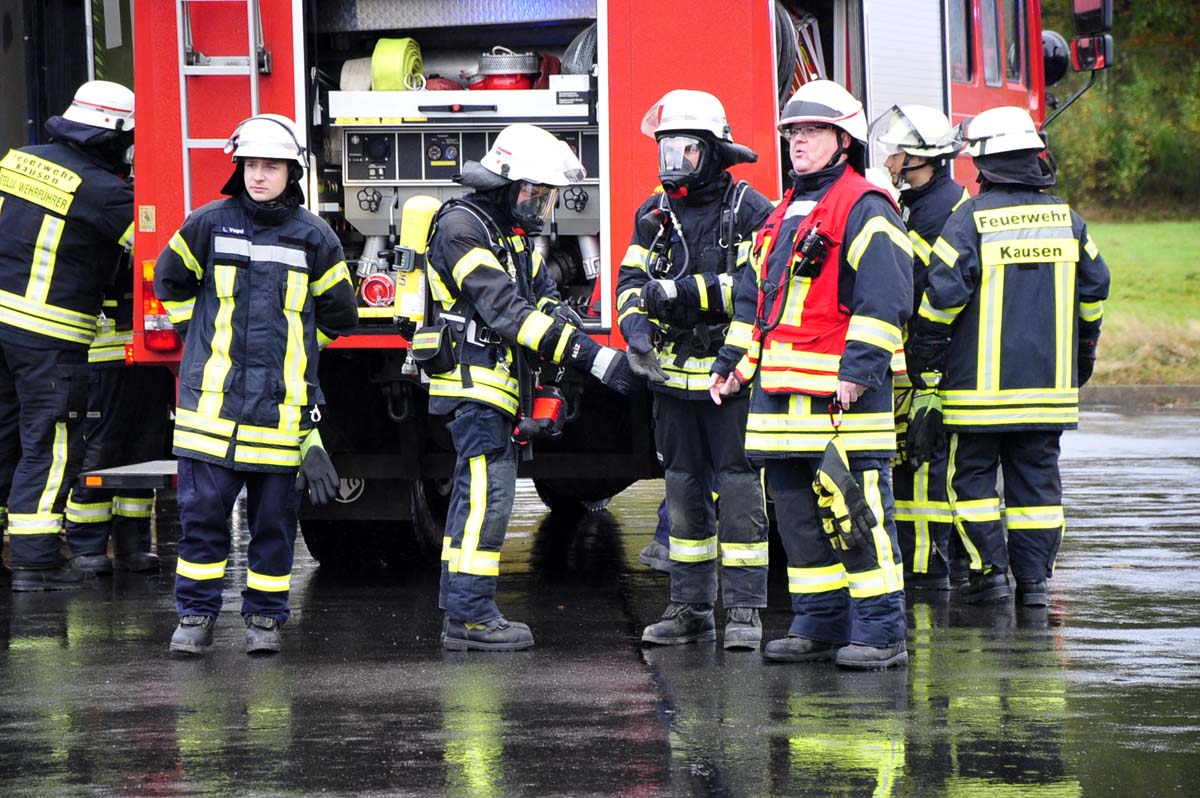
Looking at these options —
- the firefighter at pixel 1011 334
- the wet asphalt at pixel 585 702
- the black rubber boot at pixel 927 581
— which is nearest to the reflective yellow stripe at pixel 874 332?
the wet asphalt at pixel 585 702


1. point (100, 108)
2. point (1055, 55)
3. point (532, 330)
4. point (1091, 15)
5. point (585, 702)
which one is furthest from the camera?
point (1055, 55)

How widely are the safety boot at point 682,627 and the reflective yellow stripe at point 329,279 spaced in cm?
165

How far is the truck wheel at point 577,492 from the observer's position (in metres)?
9.70

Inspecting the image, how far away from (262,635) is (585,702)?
145 cm

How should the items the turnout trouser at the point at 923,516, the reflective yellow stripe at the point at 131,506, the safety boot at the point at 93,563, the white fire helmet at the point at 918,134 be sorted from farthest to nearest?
the reflective yellow stripe at the point at 131,506 → the safety boot at the point at 93,563 → the turnout trouser at the point at 923,516 → the white fire helmet at the point at 918,134

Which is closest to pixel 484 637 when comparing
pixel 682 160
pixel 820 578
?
pixel 820 578

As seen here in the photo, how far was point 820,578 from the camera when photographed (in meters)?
6.25

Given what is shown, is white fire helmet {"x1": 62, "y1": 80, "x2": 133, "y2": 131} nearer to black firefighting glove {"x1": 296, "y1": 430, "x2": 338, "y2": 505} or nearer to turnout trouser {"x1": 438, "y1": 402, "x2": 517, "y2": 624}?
black firefighting glove {"x1": 296, "y1": 430, "x2": 338, "y2": 505}

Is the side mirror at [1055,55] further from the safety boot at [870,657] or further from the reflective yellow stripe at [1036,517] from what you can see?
the safety boot at [870,657]

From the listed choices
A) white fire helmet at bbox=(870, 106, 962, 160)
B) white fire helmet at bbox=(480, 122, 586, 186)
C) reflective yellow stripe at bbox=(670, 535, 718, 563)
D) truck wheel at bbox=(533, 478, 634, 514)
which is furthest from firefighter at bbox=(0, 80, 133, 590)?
white fire helmet at bbox=(870, 106, 962, 160)

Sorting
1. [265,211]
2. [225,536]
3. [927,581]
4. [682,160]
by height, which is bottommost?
[927,581]

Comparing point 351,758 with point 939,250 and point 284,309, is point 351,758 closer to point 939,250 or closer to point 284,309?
point 284,309

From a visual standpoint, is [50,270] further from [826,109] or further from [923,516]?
[923,516]

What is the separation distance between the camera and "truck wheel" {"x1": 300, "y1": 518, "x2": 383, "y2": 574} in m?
8.45
